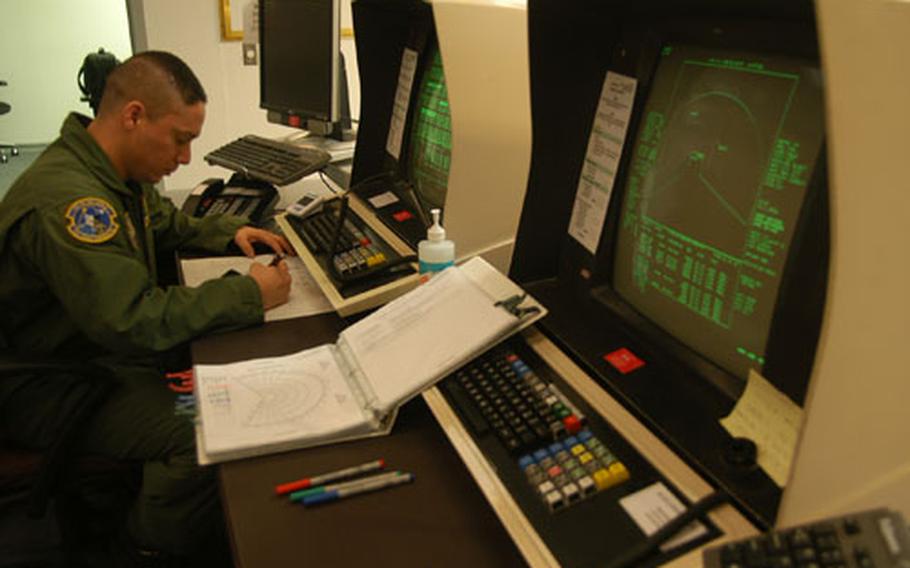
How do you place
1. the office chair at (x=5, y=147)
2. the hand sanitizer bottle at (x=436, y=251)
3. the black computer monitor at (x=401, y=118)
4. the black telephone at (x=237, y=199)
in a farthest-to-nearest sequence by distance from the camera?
the office chair at (x=5, y=147) < the black telephone at (x=237, y=199) < the black computer monitor at (x=401, y=118) < the hand sanitizer bottle at (x=436, y=251)

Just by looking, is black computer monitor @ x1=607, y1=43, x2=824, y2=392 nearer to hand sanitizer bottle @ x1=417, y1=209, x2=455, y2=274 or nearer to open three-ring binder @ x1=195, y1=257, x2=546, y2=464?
open three-ring binder @ x1=195, y1=257, x2=546, y2=464

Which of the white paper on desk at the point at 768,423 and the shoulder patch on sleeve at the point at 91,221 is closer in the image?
the white paper on desk at the point at 768,423

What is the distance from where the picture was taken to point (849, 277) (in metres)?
0.54

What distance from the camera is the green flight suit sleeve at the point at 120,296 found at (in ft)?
4.28

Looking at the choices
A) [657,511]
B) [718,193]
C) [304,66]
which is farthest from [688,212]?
[304,66]

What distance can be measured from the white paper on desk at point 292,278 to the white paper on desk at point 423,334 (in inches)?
10.1

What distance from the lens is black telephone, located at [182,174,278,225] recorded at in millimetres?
1996

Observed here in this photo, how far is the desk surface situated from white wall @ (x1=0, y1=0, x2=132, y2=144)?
574cm

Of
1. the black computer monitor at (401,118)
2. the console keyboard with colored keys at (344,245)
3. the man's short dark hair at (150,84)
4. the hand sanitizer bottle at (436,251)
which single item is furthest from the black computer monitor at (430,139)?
the man's short dark hair at (150,84)

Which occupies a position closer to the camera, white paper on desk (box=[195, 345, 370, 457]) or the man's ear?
white paper on desk (box=[195, 345, 370, 457])

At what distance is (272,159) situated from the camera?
2164 mm

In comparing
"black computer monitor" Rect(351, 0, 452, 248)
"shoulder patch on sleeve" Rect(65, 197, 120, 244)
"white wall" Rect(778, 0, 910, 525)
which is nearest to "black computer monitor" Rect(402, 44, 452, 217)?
"black computer monitor" Rect(351, 0, 452, 248)

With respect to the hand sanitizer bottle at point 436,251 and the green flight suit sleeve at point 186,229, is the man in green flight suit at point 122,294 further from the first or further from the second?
the hand sanitizer bottle at point 436,251

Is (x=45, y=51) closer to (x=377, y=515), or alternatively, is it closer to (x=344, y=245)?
(x=344, y=245)
